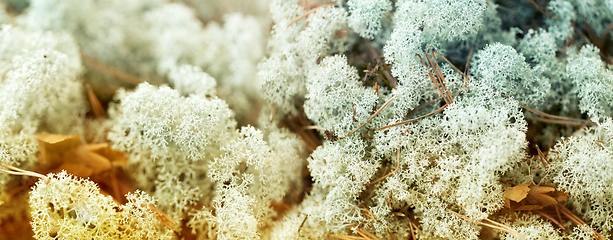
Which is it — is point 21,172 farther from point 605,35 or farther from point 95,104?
point 605,35

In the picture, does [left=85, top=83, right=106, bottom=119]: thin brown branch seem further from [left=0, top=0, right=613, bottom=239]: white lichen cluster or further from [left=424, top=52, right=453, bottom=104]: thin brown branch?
[left=424, top=52, right=453, bottom=104]: thin brown branch

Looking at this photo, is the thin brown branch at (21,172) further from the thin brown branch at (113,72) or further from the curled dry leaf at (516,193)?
the curled dry leaf at (516,193)

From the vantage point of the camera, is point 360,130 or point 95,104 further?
point 95,104

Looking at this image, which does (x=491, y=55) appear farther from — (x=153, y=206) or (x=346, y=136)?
(x=153, y=206)

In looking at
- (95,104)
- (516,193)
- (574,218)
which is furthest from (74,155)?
(574,218)

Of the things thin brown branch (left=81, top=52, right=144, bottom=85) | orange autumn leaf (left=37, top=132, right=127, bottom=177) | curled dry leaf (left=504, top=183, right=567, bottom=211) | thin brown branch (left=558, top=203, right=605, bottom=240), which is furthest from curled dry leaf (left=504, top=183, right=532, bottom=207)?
thin brown branch (left=81, top=52, right=144, bottom=85)

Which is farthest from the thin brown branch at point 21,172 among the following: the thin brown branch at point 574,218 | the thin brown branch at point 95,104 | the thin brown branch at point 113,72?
the thin brown branch at point 574,218

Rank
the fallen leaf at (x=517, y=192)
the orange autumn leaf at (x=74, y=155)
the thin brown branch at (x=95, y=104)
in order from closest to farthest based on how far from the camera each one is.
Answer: the fallen leaf at (x=517, y=192) → the orange autumn leaf at (x=74, y=155) → the thin brown branch at (x=95, y=104)
